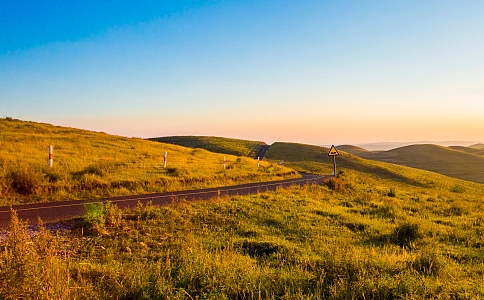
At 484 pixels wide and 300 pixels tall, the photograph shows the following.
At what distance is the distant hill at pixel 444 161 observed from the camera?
77.6 meters

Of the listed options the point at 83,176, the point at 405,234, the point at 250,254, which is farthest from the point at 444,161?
the point at 250,254

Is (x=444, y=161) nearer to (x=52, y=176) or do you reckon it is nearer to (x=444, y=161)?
(x=444, y=161)

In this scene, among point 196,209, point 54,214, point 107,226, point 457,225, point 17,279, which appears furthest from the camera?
point 457,225

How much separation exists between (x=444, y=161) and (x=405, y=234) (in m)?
107

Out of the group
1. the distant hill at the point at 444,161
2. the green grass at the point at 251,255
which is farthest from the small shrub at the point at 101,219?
the distant hill at the point at 444,161

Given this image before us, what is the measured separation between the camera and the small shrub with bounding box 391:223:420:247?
9547 millimetres

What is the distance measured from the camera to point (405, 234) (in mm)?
10047

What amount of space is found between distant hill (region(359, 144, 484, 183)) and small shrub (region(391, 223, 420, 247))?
226 feet

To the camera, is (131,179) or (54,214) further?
(131,179)

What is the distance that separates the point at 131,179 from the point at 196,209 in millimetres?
7721

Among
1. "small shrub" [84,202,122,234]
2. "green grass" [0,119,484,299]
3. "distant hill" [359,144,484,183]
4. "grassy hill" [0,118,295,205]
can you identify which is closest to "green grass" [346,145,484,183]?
"distant hill" [359,144,484,183]

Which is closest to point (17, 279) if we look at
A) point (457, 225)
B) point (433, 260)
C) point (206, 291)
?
point (206, 291)

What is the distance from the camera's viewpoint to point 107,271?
551cm

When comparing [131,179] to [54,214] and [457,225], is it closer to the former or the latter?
[54,214]
